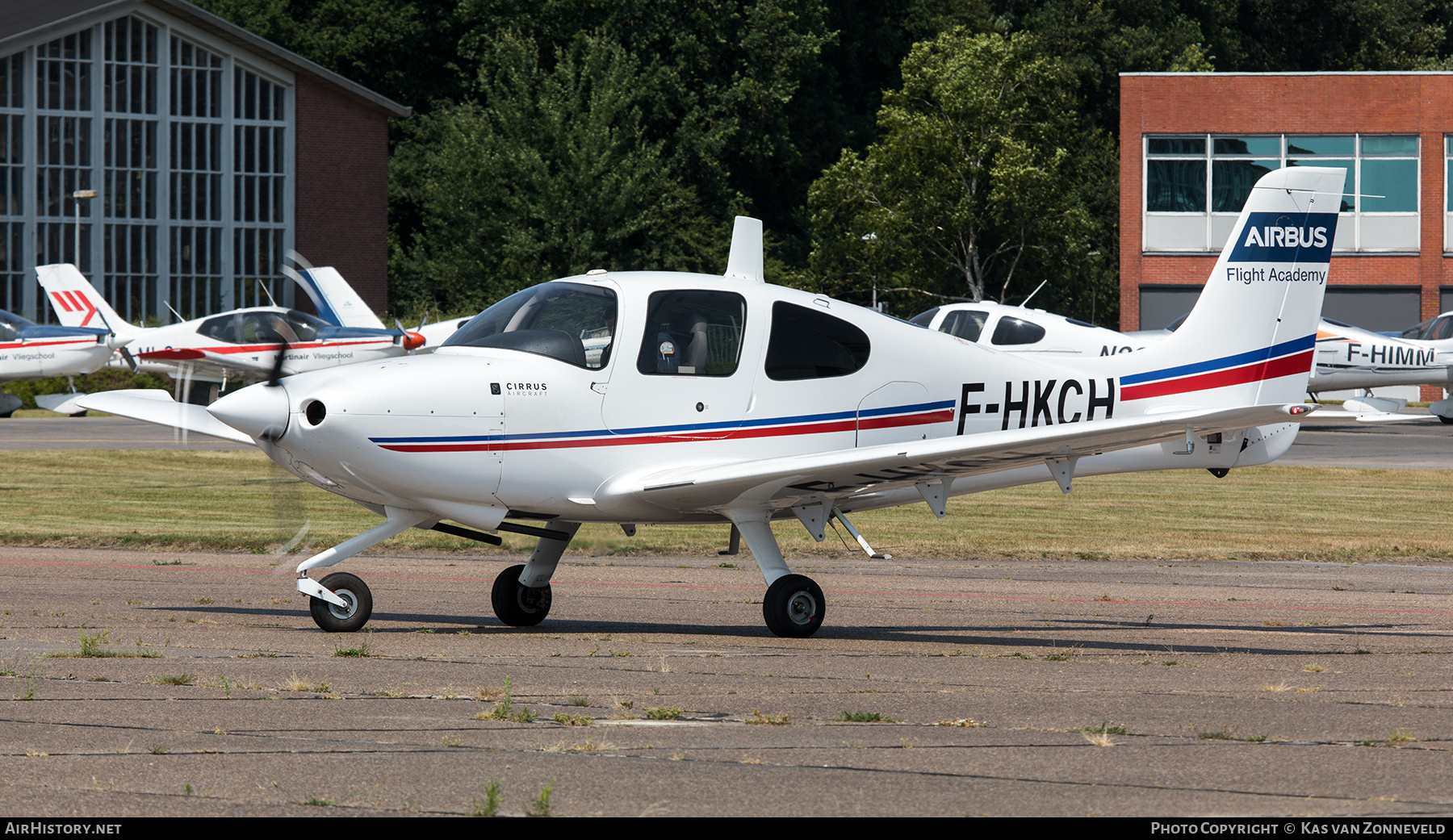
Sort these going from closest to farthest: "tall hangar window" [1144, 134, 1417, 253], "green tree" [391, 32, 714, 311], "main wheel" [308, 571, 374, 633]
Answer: "main wheel" [308, 571, 374, 633], "tall hangar window" [1144, 134, 1417, 253], "green tree" [391, 32, 714, 311]

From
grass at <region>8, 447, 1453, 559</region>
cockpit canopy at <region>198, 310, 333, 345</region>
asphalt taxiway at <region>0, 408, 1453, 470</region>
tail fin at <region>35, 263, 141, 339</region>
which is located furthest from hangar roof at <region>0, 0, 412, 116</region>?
grass at <region>8, 447, 1453, 559</region>

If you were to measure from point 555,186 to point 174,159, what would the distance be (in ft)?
45.4

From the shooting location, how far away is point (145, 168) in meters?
59.4

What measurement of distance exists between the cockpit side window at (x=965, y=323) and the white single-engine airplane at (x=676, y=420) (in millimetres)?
12357

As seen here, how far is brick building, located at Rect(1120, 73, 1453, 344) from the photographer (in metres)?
52.9

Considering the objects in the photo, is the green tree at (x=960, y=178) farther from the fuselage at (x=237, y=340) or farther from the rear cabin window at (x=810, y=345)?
the rear cabin window at (x=810, y=345)

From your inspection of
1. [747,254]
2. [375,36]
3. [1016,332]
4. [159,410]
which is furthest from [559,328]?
[375,36]

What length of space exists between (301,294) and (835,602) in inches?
1923

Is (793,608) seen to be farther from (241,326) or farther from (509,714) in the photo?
(241,326)

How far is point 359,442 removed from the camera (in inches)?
376

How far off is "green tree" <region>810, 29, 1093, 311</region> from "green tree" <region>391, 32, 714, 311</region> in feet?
19.5

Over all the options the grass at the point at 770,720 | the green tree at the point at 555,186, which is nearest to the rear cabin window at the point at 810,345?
the grass at the point at 770,720

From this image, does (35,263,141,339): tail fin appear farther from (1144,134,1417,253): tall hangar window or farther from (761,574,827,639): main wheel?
(761,574,827,639): main wheel

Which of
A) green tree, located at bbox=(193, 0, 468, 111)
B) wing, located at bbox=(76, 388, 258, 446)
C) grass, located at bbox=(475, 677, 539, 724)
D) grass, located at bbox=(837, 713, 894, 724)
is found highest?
green tree, located at bbox=(193, 0, 468, 111)
